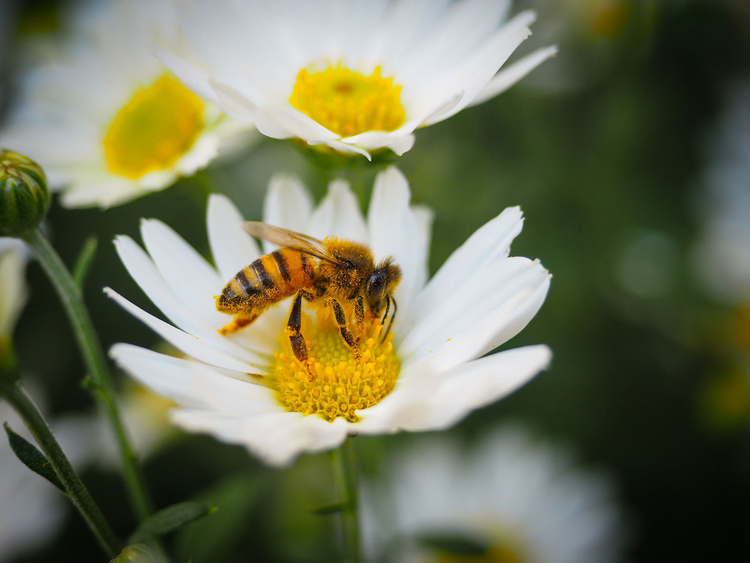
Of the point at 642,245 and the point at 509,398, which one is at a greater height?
the point at 642,245

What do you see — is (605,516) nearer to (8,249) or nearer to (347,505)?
(347,505)

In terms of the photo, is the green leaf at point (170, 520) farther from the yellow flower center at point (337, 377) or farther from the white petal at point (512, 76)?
the white petal at point (512, 76)

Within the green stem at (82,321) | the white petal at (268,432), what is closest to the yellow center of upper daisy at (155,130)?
the green stem at (82,321)

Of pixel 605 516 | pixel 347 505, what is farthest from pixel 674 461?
pixel 347 505

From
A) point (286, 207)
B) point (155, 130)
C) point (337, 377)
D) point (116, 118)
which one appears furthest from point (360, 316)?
point (116, 118)

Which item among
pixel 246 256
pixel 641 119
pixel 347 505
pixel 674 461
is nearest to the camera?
pixel 347 505

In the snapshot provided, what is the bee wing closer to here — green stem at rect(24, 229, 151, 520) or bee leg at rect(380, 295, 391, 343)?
bee leg at rect(380, 295, 391, 343)
